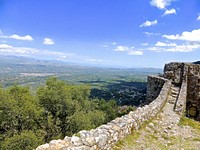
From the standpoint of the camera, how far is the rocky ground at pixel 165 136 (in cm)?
967

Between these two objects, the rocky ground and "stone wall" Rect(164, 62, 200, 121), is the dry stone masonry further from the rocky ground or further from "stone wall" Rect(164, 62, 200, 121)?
the rocky ground

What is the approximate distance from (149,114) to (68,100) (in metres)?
20.4

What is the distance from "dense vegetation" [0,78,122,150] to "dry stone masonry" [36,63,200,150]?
12.7 meters

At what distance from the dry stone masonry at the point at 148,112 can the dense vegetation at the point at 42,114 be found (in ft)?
41.8

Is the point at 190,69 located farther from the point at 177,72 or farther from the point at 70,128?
the point at 70,128

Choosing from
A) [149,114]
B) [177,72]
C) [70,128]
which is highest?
[177,72]

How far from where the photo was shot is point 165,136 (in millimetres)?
11164

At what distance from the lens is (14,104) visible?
85.7ft

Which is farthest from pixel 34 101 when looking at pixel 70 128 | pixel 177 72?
pixel 177 72

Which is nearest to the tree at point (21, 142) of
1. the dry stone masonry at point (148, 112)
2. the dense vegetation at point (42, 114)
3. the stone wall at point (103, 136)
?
the dense vegetation at point (42, 114)

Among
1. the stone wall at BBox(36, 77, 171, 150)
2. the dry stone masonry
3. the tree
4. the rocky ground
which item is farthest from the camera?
the tree

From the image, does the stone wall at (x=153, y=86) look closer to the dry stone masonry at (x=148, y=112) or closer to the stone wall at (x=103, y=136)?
the dry stone masonry at (x=148, y=112)

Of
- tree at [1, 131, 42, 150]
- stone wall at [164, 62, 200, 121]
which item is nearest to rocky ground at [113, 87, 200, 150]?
stone wall at [164, 62, 200, 121]

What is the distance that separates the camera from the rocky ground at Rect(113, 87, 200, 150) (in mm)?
9672
